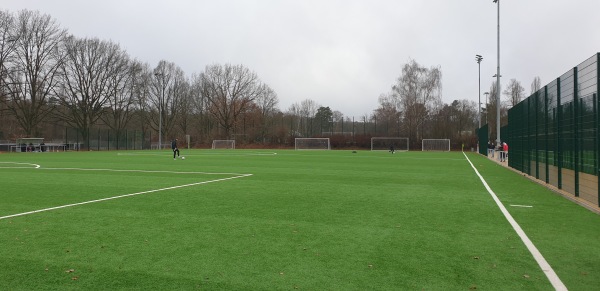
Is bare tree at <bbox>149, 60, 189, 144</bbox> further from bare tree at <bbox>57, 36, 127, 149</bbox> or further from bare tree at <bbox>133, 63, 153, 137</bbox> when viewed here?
bare tree at <bbox>57, 36, 127, 149</bbox>

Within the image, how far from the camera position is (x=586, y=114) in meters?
9.91

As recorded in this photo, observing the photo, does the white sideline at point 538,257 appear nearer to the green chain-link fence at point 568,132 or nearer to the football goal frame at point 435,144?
the green chain-link fence at point 568,132

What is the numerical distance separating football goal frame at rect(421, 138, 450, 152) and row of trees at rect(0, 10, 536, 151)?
1298mm

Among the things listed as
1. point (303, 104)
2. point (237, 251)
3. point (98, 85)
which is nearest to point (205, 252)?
point (237, 251)

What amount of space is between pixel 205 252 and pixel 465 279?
3.03 m

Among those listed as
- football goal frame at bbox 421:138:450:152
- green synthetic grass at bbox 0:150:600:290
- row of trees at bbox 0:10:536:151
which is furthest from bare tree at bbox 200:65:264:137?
green synthetic grass at bbox 0:150:600:290

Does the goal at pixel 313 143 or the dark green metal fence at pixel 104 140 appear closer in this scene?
the dark green metal fence at pixel 104 140

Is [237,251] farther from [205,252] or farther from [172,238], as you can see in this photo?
[172,238]

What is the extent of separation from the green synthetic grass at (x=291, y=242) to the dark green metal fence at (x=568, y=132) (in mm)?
1352

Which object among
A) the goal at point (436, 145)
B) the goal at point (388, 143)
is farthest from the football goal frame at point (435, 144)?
the goal at point (388, 143)

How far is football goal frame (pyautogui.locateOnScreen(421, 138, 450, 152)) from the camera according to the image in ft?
195

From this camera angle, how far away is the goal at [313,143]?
65.2 m

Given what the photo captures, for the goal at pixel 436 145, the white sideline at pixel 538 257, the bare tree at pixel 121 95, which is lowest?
the white sideline at pixel 538 257

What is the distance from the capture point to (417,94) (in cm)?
6253
